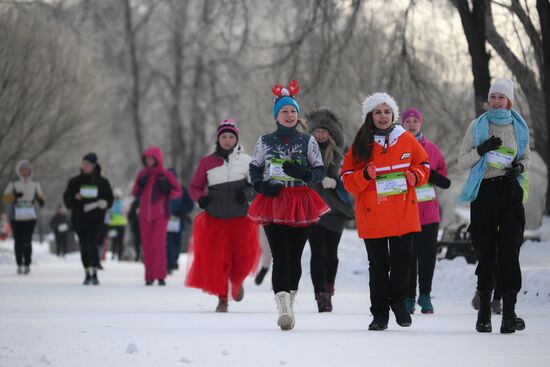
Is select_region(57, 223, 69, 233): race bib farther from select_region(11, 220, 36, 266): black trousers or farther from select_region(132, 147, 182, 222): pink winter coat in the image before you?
select_region(132, 147, 182, 222): pink winter coat

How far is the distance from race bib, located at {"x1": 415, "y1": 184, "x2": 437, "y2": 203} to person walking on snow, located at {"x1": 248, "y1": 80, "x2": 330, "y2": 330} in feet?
7.35

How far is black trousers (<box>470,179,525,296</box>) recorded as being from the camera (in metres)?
10.5

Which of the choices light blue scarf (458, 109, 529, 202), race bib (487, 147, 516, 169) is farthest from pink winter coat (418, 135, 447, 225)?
race bib (487, 147, 516, 169)

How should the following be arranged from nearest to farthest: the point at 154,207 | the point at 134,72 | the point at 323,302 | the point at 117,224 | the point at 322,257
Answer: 1. the point at 323,302
2. the point at 322,257
3. the point at 154,207
4. the point at 117,224
5. the point at 134,72

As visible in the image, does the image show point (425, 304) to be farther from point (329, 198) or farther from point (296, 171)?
point (296, 171)

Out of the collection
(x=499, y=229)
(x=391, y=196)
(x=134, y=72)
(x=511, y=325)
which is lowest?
(x=511, y=325)

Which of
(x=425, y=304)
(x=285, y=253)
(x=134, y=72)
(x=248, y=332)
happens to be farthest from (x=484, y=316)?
(x=134, y=72)

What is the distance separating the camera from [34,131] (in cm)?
3906

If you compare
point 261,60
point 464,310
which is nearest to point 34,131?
point 261,60

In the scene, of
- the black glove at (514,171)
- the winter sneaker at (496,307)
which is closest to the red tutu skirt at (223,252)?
the winter sneaker at (496,307)

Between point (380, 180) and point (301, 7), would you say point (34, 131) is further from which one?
point (380, 180)

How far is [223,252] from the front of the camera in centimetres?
1398

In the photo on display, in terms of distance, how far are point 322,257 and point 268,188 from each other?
2.66 meters

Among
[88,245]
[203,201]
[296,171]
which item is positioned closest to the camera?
[296,171]
